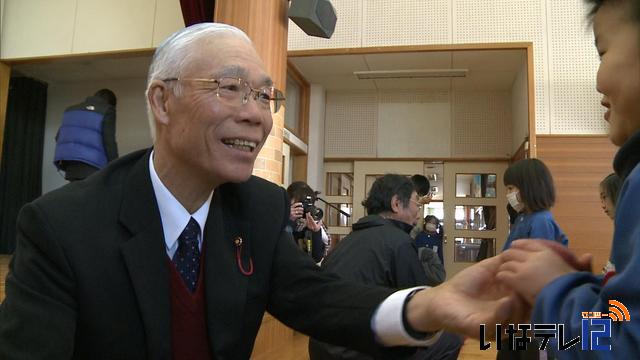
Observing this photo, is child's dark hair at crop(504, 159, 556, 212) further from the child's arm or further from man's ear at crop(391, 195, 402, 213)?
the child's arm

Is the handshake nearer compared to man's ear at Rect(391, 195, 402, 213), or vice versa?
the handshake

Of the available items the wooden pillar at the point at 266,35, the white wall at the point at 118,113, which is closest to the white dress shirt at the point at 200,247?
the wooden pillar at the point at 266,35

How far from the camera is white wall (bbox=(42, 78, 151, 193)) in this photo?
8055mm

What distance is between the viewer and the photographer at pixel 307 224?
438 centimetres

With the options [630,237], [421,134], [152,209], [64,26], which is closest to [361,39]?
[421,134]

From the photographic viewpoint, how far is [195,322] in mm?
1059

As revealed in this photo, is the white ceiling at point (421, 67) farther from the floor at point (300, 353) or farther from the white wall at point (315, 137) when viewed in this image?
the floor at point (300, 353)

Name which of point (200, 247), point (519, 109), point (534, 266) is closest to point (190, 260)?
point (200, 247)

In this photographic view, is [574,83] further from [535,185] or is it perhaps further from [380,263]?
[380,263]

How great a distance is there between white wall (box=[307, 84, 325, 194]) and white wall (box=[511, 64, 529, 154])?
276cm

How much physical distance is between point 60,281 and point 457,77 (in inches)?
259

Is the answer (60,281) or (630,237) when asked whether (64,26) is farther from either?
(630,237)

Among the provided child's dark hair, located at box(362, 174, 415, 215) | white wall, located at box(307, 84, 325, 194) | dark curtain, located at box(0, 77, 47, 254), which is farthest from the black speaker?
dark curtain, located at box(0, 77, 47, 254)

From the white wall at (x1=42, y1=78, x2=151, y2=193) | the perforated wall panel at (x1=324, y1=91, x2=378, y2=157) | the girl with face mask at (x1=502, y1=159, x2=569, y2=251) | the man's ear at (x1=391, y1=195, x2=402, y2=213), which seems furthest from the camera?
the white wall at (x1=42, y1=78, x2=151, y2=193)
